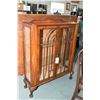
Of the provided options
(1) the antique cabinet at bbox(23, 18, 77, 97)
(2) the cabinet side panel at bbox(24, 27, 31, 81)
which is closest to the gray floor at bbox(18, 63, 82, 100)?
(1) the antique cabinet at bbox(23, 18, 77, 97)

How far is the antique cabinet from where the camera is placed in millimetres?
1929

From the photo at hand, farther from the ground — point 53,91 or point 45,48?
point 45,48

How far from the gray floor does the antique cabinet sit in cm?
10

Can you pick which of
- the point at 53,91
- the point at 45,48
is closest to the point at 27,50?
the point at 45,48

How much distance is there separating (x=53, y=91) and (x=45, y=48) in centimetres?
62

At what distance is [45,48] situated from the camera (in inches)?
82.9

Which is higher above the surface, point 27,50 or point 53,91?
point 27,50

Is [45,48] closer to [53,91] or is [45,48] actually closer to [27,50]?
[27,50]

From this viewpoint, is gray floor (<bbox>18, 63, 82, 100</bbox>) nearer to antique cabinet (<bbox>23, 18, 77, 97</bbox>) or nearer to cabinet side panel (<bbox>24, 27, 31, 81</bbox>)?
antique cabinet (<bbox>23, 18, 77, 97</bbox>)

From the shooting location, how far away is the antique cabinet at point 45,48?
6.33 feet

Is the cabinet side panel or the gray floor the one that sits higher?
the cabinet side panel

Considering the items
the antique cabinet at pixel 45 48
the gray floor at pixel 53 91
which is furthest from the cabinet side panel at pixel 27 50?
the gray floor at pixel 53 91
